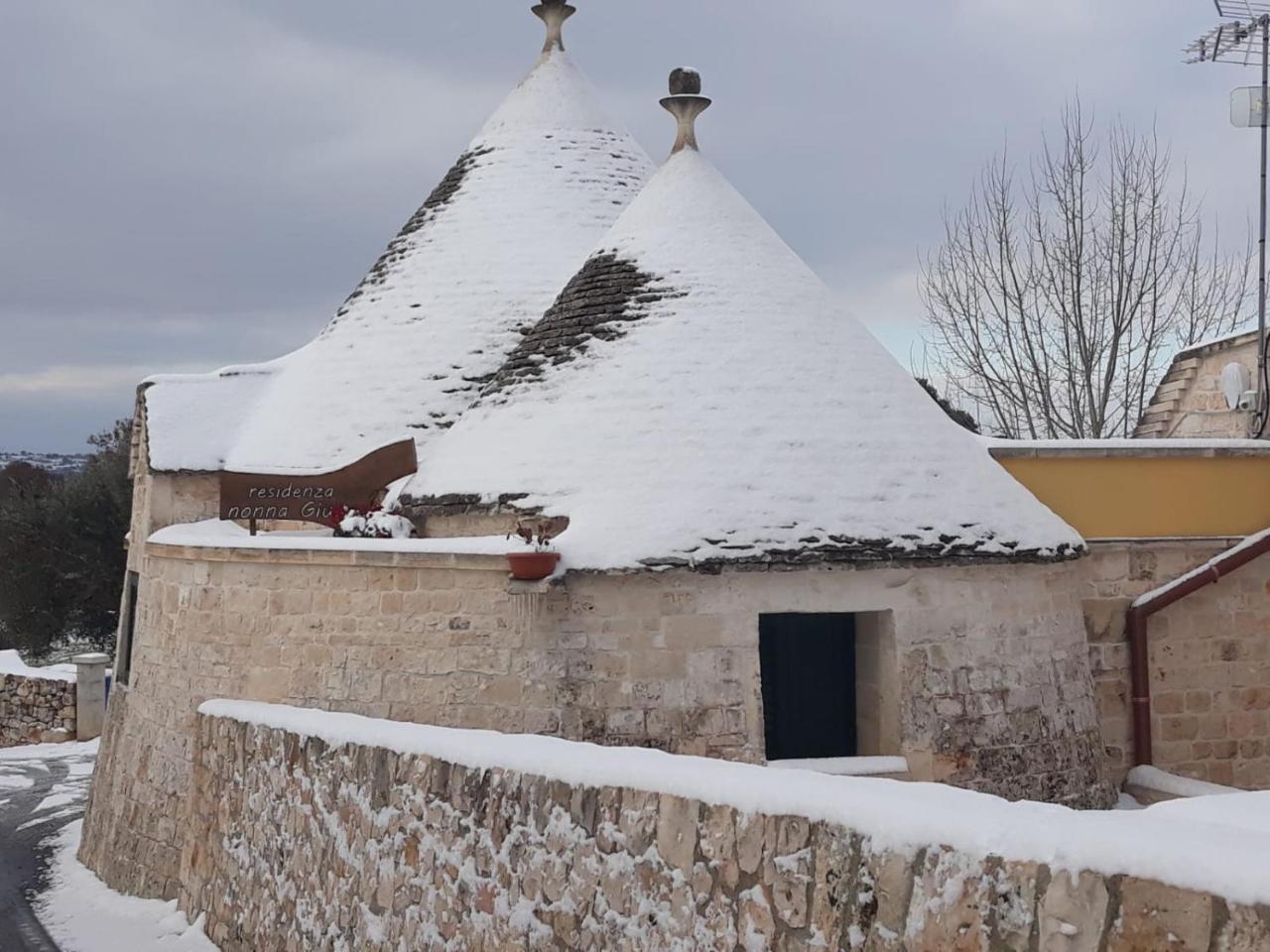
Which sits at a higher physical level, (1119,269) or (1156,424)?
(1119,269)

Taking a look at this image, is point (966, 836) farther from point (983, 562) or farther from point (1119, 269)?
point (1119, 269)

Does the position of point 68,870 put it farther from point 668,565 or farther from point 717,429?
point 717,429

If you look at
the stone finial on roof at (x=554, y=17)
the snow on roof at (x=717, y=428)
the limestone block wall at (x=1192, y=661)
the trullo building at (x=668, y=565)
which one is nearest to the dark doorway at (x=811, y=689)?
the trullo building at (x=668, y=565)

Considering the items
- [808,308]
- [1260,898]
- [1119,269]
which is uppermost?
[1119,269]

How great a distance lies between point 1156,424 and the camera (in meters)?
15.9

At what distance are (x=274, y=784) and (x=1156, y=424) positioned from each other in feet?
40.0

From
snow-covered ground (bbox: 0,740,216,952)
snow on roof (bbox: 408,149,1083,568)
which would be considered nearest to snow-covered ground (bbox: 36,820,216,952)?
snow-covered ground (bbox: 0,740,216,952)

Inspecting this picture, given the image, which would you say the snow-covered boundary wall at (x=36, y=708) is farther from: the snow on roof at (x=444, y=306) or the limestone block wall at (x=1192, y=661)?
the limestone block wall at (x=1192, y=661)

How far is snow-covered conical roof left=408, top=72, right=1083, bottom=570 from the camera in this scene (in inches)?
324

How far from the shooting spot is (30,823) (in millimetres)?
14281

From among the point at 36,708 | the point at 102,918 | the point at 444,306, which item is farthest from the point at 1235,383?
the point at 36,708

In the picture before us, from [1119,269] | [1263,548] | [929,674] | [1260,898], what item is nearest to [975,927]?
[1260,898]

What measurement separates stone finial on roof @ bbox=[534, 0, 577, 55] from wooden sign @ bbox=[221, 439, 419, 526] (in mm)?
5839

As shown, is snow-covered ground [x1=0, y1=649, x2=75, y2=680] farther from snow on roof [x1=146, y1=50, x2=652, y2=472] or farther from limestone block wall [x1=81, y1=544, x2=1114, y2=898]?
limestone block wall [x1=81, y1=544, x2=1114, y2=898]
